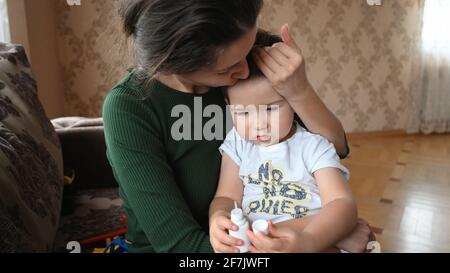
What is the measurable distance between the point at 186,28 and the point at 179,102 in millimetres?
235

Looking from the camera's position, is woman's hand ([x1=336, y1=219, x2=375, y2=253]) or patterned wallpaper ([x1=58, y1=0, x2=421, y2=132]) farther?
patterned wallpaper ([x1=58, y1=0, x2=421, y2=132])

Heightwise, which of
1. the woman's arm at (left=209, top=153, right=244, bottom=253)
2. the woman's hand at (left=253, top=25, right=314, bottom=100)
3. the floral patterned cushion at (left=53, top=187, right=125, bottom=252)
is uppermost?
the woman's hand at (left=253, top=25, right=314, bottom=100)

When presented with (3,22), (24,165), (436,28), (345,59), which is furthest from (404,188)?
(3,22)

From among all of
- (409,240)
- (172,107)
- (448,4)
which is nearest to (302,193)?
(172,107)

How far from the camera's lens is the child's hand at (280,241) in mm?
726

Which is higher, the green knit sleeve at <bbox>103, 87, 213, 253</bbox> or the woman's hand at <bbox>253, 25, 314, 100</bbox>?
the woman's hand at <bbox>253, 25, 314, 100</bbox>

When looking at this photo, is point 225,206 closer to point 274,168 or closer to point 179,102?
point 274,168

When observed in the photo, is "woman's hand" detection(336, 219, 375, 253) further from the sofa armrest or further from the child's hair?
Answer: the sofa armrest

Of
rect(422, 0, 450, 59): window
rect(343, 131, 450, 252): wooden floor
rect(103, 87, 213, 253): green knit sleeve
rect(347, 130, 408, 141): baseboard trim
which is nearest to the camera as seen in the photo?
rect(103, 87, 213, 253): green knit sleeve

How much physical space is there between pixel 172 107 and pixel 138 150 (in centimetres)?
14

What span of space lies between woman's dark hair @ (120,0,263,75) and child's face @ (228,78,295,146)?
20 centimetres

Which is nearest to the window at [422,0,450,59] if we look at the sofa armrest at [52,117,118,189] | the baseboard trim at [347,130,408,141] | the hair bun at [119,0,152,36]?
the baseboard trim at [347,130,408,141]

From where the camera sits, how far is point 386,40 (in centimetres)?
424

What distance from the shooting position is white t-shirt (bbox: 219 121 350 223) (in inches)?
37.6
